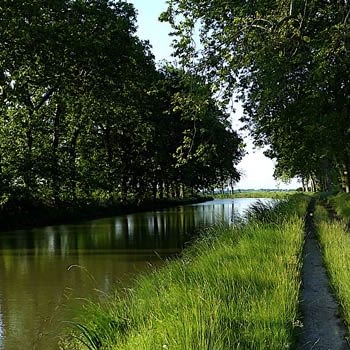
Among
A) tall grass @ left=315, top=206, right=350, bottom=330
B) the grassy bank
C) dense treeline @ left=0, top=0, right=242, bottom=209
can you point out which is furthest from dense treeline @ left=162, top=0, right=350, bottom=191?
the grassy bank

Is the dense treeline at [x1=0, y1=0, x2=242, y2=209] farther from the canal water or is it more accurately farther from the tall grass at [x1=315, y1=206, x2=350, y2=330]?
the tall grass at [x1=315, y1=206, x2=350, y2=330]

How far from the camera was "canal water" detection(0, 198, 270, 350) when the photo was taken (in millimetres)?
9281

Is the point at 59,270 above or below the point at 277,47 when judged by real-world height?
below

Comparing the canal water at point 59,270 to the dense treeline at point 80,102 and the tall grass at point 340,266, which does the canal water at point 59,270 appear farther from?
the tall grass at point 340,266

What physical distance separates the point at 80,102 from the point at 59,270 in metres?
22.0

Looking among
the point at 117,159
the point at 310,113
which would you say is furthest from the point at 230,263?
the point at 117,159

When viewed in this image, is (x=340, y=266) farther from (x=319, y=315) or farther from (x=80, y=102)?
(x=80, y=102)

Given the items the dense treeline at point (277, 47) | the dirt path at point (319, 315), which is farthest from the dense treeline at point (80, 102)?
the dirt path at point (319, 315)

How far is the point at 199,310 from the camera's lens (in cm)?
531

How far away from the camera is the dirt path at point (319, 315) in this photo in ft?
20.0

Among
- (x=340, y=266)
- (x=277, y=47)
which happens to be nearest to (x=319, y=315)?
(x=340, y=266)

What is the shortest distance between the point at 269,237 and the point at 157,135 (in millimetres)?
39811

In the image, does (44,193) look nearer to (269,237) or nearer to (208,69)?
(208,69)

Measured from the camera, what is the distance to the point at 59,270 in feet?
50.3
